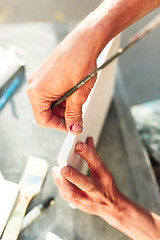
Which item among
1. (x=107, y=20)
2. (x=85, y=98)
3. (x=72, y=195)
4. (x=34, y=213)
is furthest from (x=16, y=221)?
(x=107, y=20)

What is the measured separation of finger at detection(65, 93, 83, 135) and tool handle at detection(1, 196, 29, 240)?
0.91ft

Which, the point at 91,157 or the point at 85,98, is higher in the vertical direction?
the point at 85,98

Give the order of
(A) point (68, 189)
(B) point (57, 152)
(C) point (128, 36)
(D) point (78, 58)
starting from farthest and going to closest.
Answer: (C) point (128, 36)
(B) point (57, 152)
(A) point (68, 189)
(D) point (78, 58)

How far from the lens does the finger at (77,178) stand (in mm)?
501

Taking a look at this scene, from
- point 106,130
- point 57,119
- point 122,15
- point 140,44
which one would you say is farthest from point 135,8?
point 140,44

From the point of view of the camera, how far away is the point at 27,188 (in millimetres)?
646

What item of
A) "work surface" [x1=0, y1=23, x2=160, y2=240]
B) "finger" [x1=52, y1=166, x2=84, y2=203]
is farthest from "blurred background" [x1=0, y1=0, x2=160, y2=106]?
"finger" [x1=52, y1=166, x2=84, y2=203]

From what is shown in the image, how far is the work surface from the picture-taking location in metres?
0.61

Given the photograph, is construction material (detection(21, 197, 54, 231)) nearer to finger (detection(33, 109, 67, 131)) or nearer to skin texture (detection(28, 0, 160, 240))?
skin texture (detection(28, 0, 160, 240))

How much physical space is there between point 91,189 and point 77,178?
0.07m

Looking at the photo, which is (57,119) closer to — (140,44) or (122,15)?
(122,15)

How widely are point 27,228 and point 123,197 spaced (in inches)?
11.5

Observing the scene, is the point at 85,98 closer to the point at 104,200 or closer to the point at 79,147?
the point at 79,147

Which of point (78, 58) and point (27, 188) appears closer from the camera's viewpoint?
point (78, 58)
